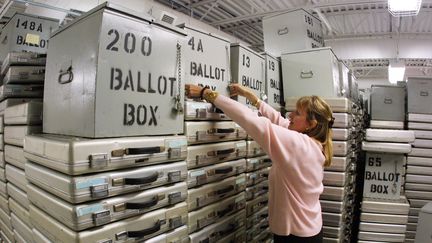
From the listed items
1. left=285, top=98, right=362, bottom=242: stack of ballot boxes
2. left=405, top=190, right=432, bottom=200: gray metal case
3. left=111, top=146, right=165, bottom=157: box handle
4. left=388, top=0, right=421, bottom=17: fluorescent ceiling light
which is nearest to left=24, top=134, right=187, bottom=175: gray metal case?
left=111, top=146, right=165, bottom=157: box handle

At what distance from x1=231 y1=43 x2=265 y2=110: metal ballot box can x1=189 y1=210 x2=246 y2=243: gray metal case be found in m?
0.76

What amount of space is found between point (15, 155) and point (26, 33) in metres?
1.17

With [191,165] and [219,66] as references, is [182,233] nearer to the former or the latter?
[191,165]

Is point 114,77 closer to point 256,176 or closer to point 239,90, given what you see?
point 239,90

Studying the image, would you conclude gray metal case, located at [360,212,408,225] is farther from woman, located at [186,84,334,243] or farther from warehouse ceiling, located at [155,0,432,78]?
warehouse ceiling, located at [155,0,432,78]

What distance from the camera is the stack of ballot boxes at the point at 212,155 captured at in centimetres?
157

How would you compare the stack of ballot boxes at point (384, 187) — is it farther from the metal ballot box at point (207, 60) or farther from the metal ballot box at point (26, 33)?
the metal ballot box at point (26, 33)

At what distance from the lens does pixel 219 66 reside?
6.27 feet

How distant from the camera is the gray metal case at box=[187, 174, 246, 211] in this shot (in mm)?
1572

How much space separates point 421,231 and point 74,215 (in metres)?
3.73

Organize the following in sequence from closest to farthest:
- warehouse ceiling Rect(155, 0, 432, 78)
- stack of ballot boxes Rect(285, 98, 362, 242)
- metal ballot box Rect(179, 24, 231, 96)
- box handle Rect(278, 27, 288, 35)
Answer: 1. metal ballot box Rect(179, 24, 231, 96)
2. stack of ballot boxes Rect(285, 98, 362, 242)
3. box handle Rect(278, 27, 288, 35)
4. warehouse ceiling Rect(155, 0, 432, 78)

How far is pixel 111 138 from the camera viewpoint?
115 centimetres

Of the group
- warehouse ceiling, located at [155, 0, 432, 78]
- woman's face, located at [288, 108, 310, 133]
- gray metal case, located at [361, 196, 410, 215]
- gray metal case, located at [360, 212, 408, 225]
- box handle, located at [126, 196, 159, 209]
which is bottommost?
gray metal case, located at [360, 212, 408, 225]

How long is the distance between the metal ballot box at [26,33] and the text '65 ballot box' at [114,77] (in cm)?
121
